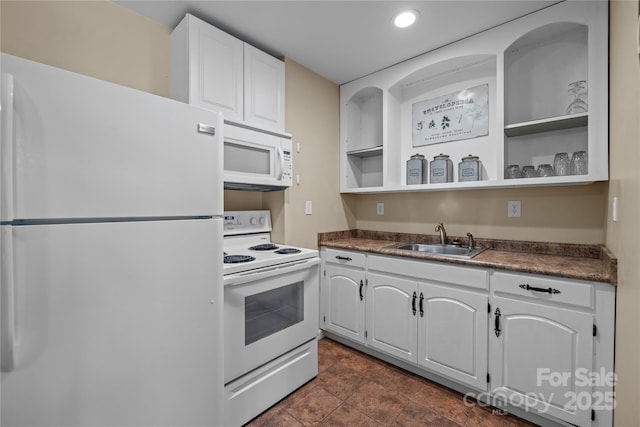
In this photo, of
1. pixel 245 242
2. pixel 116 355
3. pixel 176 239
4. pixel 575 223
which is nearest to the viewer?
pixel 116 355

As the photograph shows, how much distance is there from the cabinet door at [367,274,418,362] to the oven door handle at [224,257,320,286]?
58 cm

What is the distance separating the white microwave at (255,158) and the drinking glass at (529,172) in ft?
5.34

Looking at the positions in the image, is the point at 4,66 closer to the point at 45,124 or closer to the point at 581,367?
the point at 45,124

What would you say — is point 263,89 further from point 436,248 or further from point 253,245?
point 436,248

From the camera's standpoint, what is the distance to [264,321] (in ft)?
5.45

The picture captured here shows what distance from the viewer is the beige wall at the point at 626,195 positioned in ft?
3.00

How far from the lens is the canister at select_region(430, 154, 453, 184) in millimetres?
2225

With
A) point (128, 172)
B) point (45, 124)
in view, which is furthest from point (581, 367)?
point (45, 124)

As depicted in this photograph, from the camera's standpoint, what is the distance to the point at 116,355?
3.30ft

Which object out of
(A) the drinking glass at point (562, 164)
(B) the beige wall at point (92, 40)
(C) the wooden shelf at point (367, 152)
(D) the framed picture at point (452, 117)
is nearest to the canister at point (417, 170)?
(D) the framed picture at point (452, 117)

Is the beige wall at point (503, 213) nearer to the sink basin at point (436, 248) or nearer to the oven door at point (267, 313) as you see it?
the sink basin at point (436, 248)

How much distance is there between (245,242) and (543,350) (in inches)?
76.0

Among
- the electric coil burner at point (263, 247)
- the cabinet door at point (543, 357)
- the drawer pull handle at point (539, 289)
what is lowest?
the cabinet door at point (543, 357)

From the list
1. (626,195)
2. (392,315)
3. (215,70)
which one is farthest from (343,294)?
(215,70)
